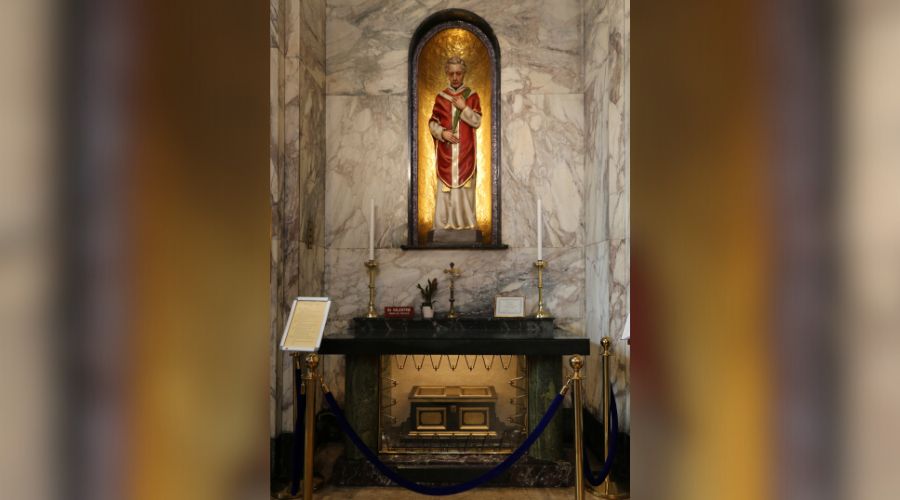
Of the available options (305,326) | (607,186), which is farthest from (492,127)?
(305,326)

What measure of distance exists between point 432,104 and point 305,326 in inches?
128

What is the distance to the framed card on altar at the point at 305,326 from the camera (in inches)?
141

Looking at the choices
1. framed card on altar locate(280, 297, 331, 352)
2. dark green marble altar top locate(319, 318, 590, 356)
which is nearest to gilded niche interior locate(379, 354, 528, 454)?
dark green marble altar top locate(319, 318, 590, 356)

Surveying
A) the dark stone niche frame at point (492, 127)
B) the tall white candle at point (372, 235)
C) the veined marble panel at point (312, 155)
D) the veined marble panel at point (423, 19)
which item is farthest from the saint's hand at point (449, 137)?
the veined marble panel at point (312, 155)

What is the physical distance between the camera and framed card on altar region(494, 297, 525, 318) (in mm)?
5484

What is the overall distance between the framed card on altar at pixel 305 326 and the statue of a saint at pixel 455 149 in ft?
7.61

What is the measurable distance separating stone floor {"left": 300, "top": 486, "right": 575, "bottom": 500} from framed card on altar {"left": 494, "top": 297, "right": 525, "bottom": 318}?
5.49ft

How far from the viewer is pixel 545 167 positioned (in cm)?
586

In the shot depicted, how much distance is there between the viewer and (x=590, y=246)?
5.57 m
